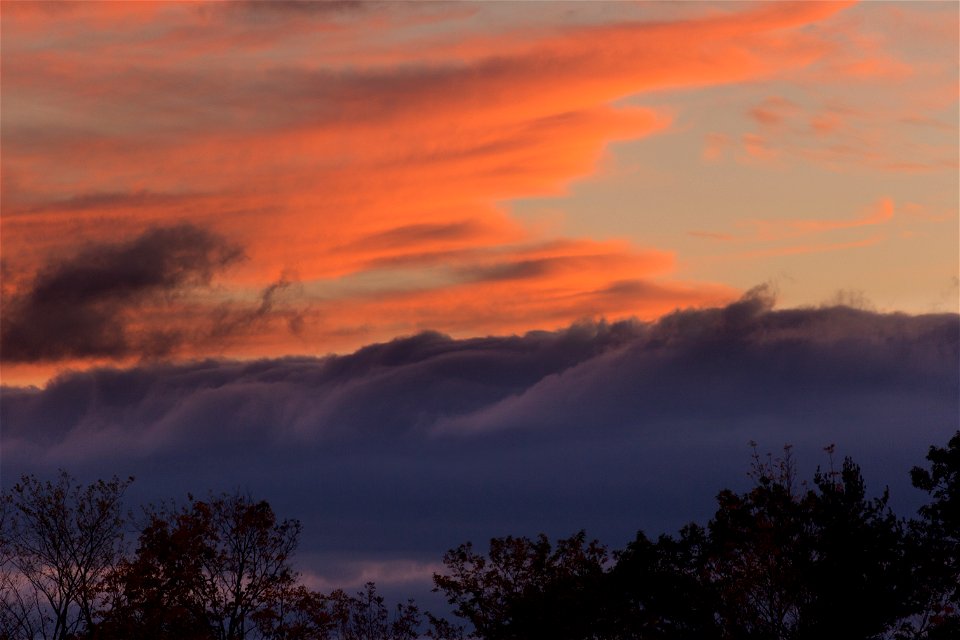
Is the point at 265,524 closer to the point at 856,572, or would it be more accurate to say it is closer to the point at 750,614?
the point at 750,614

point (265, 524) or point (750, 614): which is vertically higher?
point (265, 524)

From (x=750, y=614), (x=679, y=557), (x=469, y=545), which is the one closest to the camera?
(x=750, y=614)

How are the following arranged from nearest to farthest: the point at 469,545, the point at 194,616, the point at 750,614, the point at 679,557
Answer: the point at 750,614, the point at 194,616, the point at 469,545, the point at 679,557

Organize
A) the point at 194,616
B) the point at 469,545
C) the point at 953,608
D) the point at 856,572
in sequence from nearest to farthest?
1. the point at 194,616
2. the point at 953,608
3. the point at 856,572
4. the point at 469,545

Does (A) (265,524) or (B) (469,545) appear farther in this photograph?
(B) (469,545)

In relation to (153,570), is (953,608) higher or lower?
lower

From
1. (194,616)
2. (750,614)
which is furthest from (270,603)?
(750,614)

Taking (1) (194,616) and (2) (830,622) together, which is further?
(2) (830,622)

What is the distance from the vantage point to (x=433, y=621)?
87938 mm

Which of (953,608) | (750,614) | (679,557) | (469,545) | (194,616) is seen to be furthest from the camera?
(679,557)

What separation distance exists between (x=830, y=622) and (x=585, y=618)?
1744 cm

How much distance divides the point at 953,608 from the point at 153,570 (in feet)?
126

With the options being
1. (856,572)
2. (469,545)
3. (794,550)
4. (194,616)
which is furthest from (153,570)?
(856,572)

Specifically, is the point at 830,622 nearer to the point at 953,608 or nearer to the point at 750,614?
the point at 953,608
